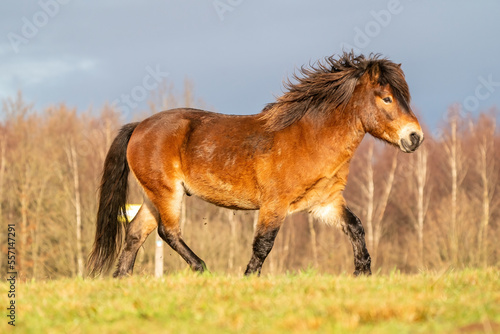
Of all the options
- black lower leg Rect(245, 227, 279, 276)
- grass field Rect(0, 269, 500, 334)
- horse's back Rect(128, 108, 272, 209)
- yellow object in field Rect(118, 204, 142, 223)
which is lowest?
grass field Rect(0, 269, 500, 334)

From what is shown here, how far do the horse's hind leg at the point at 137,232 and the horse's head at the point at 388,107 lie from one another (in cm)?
311

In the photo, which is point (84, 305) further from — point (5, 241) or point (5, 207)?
point (5, 207)

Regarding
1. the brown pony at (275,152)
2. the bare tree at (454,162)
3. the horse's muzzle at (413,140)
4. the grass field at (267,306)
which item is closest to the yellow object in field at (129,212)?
the brown pony at (275,152)

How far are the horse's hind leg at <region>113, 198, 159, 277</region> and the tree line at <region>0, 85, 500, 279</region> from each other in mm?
21551

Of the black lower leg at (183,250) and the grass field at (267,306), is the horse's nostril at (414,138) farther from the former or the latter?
the black lower leg at (183,250)

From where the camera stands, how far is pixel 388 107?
754cm

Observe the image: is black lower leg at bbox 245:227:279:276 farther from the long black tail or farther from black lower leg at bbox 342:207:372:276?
the long black tail

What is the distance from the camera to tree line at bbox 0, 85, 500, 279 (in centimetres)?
3478

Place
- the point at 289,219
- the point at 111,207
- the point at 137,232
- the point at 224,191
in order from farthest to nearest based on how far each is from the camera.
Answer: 1. the point at 289,219
2. the point at 111,207
3. the point at 137,232
4. the point at 224,191

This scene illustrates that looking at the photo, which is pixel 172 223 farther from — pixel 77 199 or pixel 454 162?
pixel 454 162

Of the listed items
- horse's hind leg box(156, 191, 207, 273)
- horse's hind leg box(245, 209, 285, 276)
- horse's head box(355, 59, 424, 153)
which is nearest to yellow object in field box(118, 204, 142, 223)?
horse's hind leg box(156, 191, 207, 273)

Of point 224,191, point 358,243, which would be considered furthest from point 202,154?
point 358,243

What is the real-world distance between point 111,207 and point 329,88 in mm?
3488

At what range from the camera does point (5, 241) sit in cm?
3634
